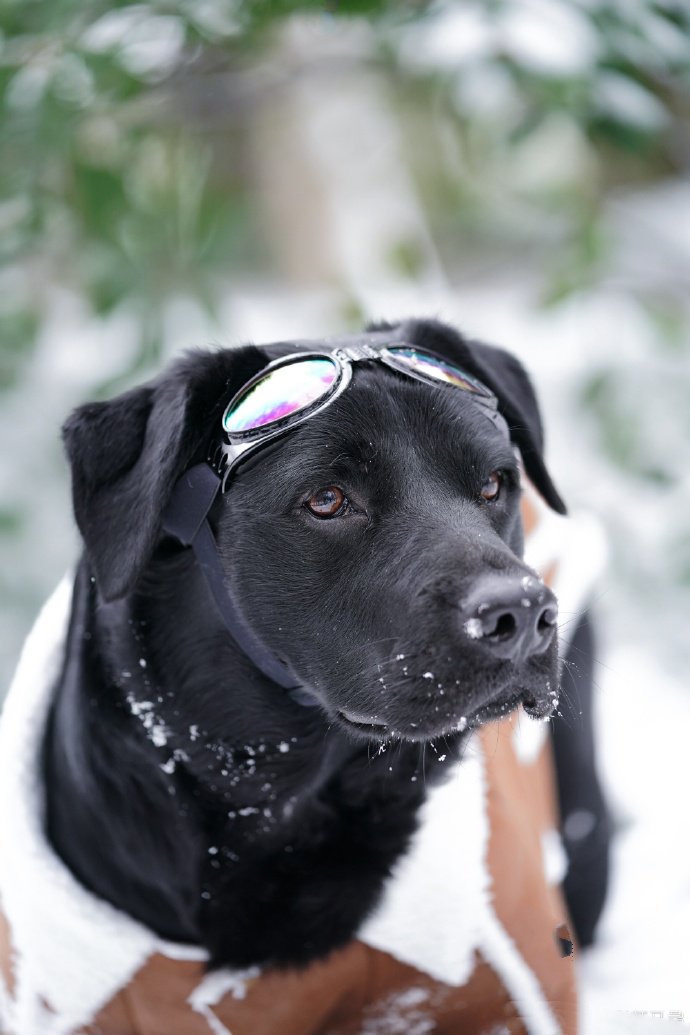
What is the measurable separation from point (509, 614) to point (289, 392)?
1.66ft

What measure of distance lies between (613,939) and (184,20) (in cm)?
256

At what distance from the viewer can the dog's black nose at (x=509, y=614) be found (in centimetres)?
136

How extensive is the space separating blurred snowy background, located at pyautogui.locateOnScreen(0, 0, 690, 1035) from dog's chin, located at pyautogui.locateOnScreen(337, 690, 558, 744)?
73 cm

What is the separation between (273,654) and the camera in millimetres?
1666

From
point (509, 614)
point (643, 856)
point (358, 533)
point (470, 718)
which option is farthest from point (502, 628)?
point (643, 856)

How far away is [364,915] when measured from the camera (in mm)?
1728

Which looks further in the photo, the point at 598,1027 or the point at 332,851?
the point at 598,1027

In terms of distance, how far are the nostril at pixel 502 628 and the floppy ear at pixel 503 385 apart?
0.62 m

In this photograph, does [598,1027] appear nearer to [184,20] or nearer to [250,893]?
[250,893]

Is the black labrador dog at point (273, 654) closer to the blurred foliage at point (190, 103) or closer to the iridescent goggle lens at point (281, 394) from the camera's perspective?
the iridescent goggle lens at point (281, 394)

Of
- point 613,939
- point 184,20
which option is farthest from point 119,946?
point 184,20

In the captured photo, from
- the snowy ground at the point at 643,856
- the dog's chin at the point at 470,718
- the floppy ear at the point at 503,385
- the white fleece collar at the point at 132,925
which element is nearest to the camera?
the dog's chin at the point at 470,718

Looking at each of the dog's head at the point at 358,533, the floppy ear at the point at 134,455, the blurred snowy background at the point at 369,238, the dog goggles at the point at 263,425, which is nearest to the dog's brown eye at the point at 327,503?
the dog's head at the point at 358,533

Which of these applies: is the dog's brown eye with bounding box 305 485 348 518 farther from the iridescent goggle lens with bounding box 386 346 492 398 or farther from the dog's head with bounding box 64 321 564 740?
the iridescent goggle lens with bounding box 386 346 492 398
